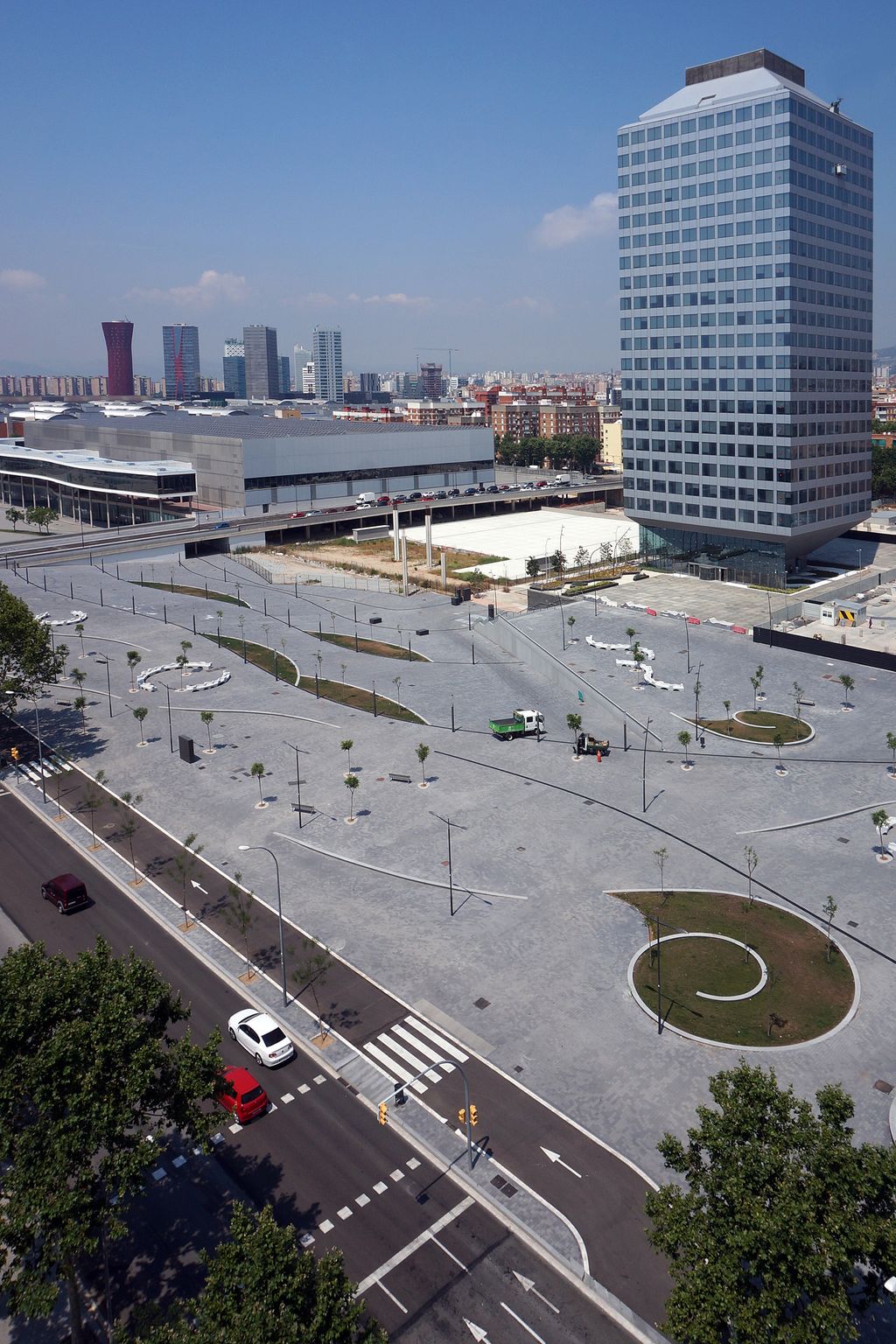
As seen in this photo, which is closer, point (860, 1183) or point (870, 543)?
point (860, 1183)

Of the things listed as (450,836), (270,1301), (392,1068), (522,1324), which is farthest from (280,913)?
(270,1301)

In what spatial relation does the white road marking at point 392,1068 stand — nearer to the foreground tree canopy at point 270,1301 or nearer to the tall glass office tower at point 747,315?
the foreground tree canopy at point 270,1301

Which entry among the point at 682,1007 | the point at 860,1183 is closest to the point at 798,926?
the point at 682,1007

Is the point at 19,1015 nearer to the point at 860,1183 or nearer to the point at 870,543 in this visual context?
the point at 860,1183

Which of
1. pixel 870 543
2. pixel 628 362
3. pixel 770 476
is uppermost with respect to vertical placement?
pixel 628 362

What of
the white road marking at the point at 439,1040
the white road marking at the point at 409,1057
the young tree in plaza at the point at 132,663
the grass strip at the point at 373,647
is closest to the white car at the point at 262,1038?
the white road marking at the point at 409,1057

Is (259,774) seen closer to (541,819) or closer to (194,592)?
(541,819)

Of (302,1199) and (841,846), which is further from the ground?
(841,846)
